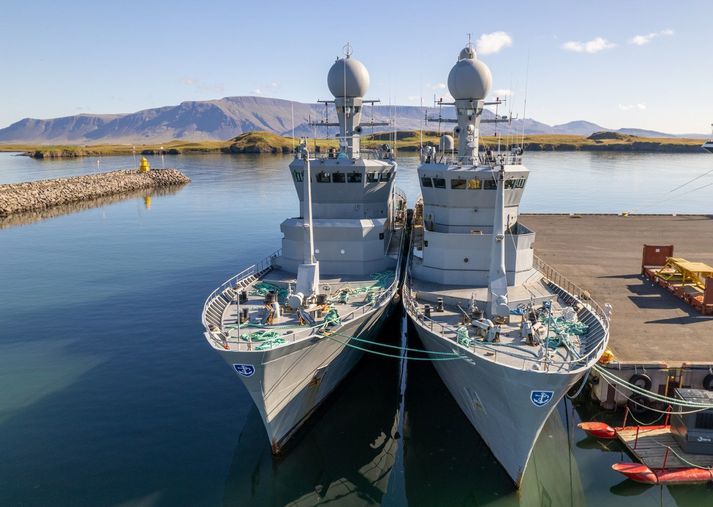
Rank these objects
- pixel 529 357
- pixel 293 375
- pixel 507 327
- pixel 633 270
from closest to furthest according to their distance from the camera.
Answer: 1. pixel 529 357
2. pixel 293 375
3. pixel 507 327
4. pixel 633 270

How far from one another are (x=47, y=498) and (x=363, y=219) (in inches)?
724

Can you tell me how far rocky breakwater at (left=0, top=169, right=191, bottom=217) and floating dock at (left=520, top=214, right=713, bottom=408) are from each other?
230ft

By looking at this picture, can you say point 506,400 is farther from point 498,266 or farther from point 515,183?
point 515,183

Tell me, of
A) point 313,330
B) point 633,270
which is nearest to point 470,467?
point 313,330

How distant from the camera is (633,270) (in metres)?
35.6

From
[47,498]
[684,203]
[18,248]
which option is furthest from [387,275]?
[684,203]

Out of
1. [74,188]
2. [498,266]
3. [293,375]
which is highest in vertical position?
[74,188]

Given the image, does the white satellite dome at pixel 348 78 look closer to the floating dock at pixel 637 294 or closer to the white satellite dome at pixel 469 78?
the white satellite dome at pixel 469 78

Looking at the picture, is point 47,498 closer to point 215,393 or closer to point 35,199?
point 215,393

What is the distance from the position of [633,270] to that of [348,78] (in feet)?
77.8

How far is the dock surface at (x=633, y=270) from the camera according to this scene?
2298 centimetres

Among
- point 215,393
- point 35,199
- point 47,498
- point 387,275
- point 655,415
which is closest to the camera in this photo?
point 47,498

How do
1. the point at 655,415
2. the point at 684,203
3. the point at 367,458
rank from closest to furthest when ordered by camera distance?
the point at 367,458 → the point at 655,415 → the point at 684,203

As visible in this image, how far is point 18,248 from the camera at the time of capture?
1997 inches
